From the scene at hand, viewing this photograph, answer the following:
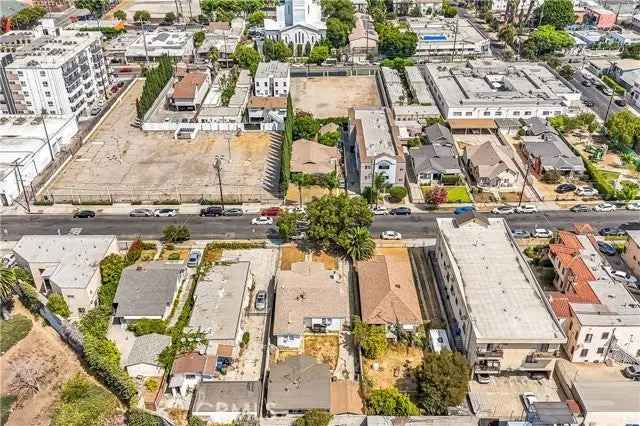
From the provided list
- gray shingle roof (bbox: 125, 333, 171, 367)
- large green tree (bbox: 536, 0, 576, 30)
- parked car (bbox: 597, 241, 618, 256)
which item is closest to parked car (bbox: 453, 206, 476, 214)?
parked car (bbox: 597, 241, 618, 256)

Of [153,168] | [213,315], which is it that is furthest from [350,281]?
[153,168]

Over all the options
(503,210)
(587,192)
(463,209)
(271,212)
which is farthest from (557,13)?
(271,212)

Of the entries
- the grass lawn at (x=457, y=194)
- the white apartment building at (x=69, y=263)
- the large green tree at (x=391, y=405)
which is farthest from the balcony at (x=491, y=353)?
the white apartment building at (x=69, y=263)

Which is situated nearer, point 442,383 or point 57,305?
point 442,383

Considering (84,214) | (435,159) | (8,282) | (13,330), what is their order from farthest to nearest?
(435,159)
(84,214)
(8,282)
(13,330)

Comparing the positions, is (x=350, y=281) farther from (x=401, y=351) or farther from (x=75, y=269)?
(x=75, y=269)

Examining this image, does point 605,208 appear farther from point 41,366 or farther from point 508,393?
point 41,366
